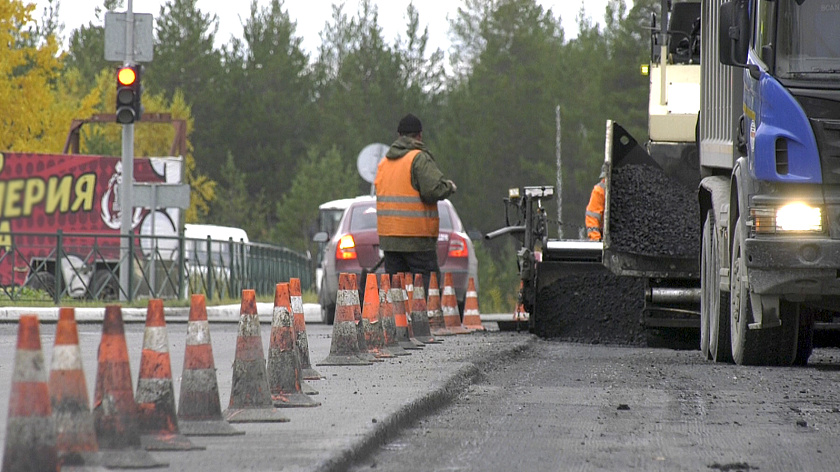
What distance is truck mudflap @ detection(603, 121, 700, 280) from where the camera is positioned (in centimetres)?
1366

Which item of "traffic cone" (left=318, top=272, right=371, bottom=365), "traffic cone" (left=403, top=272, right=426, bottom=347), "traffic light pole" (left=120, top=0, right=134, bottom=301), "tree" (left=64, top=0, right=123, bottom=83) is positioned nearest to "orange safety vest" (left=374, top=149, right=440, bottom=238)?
"traffic cone" (left=403, top=272, right=426, bottom=347)

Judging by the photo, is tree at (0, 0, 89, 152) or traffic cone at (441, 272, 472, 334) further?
tree at (0, 0, 89, 152)

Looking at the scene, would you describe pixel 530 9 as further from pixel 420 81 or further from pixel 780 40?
pixel 780 40

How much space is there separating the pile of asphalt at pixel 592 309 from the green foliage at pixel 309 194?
5454 cm

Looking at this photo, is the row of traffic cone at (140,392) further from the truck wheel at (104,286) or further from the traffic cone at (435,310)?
the truck wheel at (104,286)

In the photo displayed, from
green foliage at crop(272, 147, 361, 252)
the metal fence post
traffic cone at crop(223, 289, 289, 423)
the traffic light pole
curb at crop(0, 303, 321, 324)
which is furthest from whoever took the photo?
green foliage at crop(272, 147, 361, 252)

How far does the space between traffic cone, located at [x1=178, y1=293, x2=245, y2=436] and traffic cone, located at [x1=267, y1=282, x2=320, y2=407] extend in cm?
127

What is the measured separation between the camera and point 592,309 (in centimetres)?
1562

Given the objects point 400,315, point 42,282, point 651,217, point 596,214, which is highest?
point 596,214

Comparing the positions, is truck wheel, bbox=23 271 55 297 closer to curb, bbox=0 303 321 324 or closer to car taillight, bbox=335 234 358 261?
curb, bbox=0 303 321 324

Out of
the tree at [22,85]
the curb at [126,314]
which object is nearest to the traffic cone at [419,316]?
the curb at [126,314]

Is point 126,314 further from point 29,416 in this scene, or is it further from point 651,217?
point 29,416

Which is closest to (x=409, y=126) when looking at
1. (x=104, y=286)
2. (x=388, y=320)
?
(x=388, y=320)

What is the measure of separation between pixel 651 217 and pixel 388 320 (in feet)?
10.8
